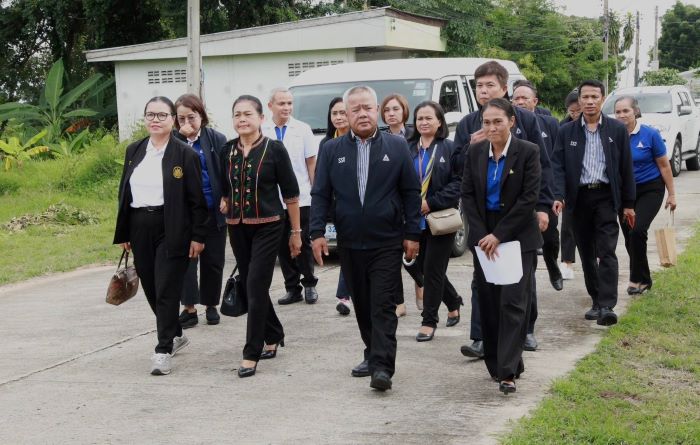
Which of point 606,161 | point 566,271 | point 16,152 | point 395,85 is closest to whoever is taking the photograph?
point 606,161

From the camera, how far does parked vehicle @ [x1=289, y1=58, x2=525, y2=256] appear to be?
12070 mm

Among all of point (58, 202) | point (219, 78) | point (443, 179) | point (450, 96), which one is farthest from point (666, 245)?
point (219, 78)

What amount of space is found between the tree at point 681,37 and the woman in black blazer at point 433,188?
77333 millimetres

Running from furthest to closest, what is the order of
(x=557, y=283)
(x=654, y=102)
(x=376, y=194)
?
(x=654, y=102), (x=557, y=283), (x=376, y=194)

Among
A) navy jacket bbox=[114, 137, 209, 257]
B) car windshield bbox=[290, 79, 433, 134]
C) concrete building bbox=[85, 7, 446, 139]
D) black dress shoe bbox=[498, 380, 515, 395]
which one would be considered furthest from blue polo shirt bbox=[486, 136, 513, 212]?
concrete building bbox=[85, 7, 446, 139]

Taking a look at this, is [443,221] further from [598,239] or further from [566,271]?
[566,271]

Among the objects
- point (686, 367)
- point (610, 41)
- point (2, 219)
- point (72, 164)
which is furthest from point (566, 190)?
point (610, 41)

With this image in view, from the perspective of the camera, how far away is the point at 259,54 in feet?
81.3

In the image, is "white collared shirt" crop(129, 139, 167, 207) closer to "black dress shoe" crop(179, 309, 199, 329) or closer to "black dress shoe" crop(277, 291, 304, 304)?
"black dress shoe" crop(179, 309, 199, 329)

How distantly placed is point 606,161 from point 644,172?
1042mm

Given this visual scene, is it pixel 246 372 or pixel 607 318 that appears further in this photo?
pixel 607 318

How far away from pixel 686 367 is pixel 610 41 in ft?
158

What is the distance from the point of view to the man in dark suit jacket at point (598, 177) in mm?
7938

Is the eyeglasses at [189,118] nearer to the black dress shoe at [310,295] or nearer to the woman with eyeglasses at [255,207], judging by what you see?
the woman with eyeglasses at [255,207]
